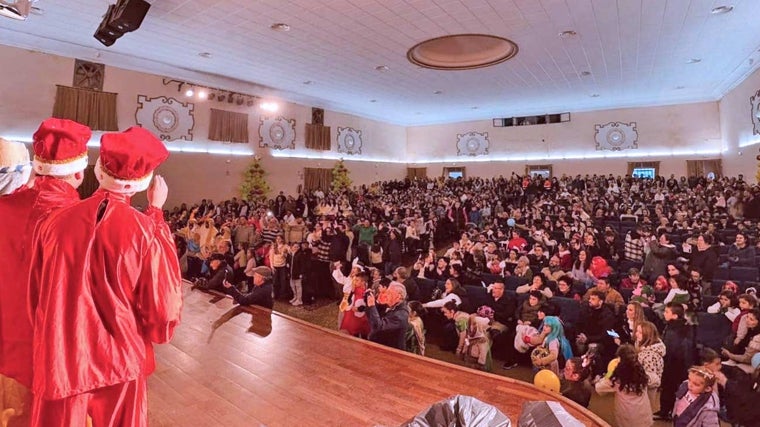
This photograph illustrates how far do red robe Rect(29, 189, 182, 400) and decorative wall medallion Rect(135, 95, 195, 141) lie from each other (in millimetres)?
12403

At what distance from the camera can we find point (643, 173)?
18875mm

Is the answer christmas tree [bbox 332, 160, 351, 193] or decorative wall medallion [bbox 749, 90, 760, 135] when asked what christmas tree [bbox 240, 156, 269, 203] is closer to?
christmas tree [bbox 332, 160, 351, 193]

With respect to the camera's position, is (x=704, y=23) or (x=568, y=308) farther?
(x=704, y=23)

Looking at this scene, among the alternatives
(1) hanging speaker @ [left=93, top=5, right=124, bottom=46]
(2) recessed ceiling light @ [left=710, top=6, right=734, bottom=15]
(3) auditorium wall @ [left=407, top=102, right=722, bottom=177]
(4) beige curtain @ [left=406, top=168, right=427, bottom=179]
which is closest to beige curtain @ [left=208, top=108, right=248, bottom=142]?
(1) hanging speaker @ [left=93, top=5, right=124, bottom=46]

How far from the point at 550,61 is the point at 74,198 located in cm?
1306

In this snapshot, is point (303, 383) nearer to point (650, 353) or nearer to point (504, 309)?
point (504, 309)

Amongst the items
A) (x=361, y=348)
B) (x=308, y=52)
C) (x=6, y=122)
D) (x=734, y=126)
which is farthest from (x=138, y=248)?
(x=734, y=126)

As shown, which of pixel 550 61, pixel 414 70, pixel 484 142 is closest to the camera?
pixel 550 61

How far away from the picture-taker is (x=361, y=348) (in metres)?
4.18

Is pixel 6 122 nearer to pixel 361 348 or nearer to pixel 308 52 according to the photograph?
pixel 308 52

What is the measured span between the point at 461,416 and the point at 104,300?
1.66m

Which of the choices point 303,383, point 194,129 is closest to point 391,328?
point 303,383

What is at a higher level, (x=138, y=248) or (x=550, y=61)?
(x=550, y=61)

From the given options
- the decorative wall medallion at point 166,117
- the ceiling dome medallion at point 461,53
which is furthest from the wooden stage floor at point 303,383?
the decorative wall medallion at point 166,117
